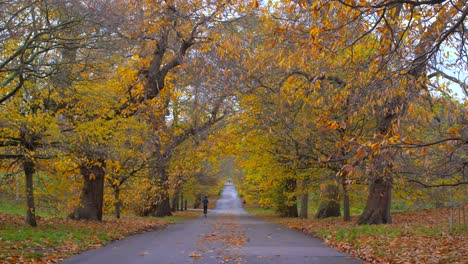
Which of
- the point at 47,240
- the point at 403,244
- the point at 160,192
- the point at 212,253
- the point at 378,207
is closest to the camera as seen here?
the point at 212,253

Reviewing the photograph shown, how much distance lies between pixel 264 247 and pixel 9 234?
666 centimetres

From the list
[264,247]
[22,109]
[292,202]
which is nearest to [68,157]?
[22,109]

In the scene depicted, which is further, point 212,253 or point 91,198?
point 91,198

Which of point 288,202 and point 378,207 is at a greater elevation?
point 378,207

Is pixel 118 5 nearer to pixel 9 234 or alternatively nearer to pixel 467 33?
pixel 9 234

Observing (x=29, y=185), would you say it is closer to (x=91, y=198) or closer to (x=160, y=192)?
(x=91, y=198)

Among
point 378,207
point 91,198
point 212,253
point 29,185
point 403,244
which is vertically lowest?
point 212,253

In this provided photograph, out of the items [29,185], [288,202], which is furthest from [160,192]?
[29,185]

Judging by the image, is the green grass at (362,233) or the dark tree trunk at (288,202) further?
the dark tree trunk at (288,202)

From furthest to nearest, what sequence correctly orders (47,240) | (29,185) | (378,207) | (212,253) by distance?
1. (378,207)
2. (29,185)
3. (47,240)
4. (212,253)

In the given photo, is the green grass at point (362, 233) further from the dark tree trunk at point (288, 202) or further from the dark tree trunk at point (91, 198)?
the dark tree trunk at point (288, 202)

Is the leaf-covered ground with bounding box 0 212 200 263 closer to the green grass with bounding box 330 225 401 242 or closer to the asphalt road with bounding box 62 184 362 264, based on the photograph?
the asphalt road with bounding box 62 184 362 264

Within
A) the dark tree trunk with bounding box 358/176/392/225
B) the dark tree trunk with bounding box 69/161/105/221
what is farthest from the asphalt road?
the dark tree trunk with bounding box 69/161/105/221

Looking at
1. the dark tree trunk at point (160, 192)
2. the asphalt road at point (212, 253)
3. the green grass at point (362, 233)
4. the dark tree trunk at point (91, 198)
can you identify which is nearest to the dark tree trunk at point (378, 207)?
the green grass at point (362, 233)
